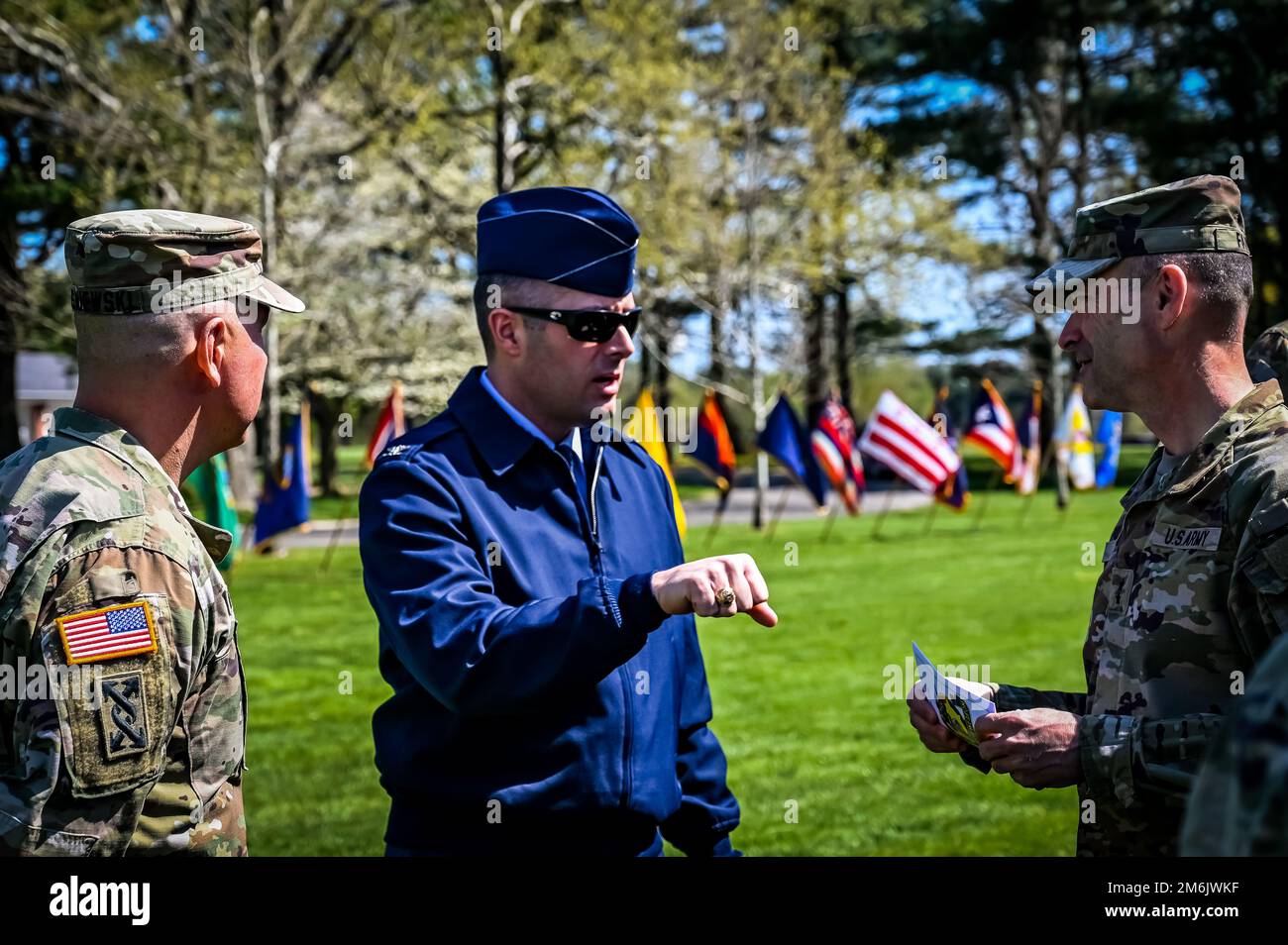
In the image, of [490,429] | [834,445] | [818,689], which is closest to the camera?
[490,429]

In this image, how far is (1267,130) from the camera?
27.2 metres

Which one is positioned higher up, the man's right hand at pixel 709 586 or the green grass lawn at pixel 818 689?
the man's right hand at pixel 709 586

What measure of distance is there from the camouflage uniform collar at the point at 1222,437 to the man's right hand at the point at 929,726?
734mm

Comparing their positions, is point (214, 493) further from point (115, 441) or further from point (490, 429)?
point (115, 441)

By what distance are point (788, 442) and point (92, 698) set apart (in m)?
19.1

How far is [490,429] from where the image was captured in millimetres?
2969

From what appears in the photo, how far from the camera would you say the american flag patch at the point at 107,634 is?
2115mm

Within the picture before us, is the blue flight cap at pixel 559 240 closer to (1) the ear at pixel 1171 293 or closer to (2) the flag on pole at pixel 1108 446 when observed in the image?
(1) the ear at pixel 1171 293

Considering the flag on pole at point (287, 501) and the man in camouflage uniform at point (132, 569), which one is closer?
the man in camouflage uniform at point (132, 569)

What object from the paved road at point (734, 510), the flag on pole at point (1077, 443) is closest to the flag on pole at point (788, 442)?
the paved road at point (734, 510)

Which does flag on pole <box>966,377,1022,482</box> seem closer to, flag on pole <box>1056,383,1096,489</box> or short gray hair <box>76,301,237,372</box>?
flag on pole <box>1056,383,1096,489</box>

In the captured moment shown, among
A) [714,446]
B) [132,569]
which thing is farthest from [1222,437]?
[714,446]

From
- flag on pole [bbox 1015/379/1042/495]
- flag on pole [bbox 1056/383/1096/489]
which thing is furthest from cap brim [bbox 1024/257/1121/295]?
flag on pole [bbox 1015/379/1042/495]
